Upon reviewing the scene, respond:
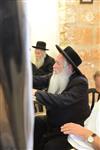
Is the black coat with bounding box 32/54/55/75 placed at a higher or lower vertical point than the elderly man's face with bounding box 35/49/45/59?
lower

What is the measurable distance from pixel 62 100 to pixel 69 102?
6cm

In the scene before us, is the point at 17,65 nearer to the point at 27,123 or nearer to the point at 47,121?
the point at 27,123

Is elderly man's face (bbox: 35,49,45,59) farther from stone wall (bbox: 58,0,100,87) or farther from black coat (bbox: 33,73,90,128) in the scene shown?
black coat (bbox: 33,73,90,128)

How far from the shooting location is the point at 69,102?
7.79 feet

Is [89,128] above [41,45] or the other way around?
the other way around

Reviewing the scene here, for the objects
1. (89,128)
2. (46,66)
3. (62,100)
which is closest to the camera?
(89,128)

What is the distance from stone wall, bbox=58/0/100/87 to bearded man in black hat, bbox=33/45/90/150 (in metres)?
1.58

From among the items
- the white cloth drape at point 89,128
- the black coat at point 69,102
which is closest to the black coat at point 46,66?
the black coat at point 69,102

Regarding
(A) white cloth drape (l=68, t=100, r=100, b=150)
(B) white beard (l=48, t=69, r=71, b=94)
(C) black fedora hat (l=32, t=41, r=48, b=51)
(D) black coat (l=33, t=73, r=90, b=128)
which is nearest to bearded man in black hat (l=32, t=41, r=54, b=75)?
(C) black fedora hat (l=32, t=41, r=48, b=51)

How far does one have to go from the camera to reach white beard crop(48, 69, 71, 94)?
2594mm

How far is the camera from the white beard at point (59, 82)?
2.59 meters

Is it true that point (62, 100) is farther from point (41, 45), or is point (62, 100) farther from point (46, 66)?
point (41, 45)

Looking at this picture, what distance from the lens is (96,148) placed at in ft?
6.32

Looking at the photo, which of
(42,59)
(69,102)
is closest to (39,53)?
(42,59)
